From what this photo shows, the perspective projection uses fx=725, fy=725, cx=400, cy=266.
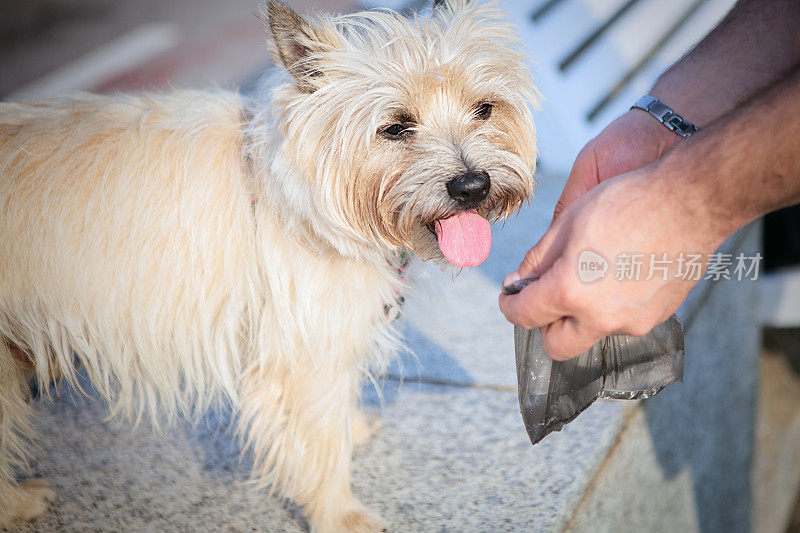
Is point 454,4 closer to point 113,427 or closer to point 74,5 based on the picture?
point 113,427

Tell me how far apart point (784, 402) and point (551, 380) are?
395cm

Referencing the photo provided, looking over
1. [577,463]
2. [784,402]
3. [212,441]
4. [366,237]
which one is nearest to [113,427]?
[212,441]

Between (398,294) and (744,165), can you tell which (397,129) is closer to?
(398,294)

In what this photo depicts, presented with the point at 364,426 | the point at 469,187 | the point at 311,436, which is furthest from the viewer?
the point at 364,426

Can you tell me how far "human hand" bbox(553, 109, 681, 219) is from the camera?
5.39 feet

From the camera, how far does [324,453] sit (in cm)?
196

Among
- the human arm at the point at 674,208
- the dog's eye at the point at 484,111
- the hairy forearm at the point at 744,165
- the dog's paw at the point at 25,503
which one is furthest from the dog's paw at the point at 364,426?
the hairy forearm at the point at 744,165

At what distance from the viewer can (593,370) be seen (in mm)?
1662

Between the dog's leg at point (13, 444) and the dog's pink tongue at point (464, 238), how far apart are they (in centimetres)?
119

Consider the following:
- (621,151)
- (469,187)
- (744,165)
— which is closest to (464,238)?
(469,187)

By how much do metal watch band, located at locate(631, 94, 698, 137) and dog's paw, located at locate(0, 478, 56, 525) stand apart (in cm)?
193

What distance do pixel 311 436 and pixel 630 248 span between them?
1110mm

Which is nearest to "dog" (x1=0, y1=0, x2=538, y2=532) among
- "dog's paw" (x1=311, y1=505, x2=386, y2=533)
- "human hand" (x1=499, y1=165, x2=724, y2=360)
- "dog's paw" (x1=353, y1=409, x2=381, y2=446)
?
"dog's paw" (x1=311, y1=505, x2=386, y2=533)

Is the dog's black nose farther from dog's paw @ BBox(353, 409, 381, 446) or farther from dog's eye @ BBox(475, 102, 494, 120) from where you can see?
dog's paw @ BBox(353, 409, 381, 446)
